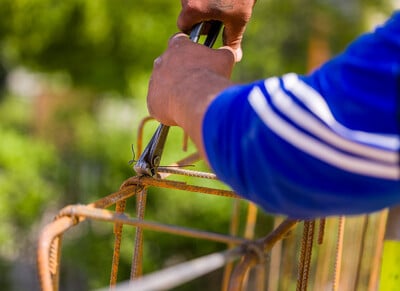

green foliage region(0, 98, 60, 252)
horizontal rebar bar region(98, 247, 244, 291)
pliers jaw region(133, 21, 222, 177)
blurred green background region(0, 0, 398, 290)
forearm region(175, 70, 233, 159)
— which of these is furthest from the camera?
green foliage region(0, 98, 60, 252)

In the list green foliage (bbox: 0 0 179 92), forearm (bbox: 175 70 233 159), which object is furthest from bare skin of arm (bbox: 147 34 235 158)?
green foliage (bbox: 0 0 179 92)

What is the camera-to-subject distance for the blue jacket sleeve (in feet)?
1.82

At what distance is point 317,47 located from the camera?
5.61 meters

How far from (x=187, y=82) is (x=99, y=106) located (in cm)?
573

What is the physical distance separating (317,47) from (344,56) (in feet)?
16.8

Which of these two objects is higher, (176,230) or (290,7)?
(290,7)

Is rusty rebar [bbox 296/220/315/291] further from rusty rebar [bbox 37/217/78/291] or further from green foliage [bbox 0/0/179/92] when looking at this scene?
green foliage [bbox 0/0/179/92]

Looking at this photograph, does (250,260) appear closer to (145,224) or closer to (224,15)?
(145,224)

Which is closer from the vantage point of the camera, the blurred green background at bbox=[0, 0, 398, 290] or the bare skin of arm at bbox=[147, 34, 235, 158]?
the bare skin of arm at bbox=[147, 34, 235, 158]

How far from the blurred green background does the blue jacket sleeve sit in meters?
2.43

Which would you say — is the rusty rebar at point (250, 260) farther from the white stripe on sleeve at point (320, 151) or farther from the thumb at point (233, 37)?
the thumb at point (233, 37)

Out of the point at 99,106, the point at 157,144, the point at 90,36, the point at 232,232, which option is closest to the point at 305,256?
the point at 157,144

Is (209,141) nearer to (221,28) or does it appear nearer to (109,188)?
(221,28)

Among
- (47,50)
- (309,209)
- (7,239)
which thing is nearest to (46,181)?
(7,239)
